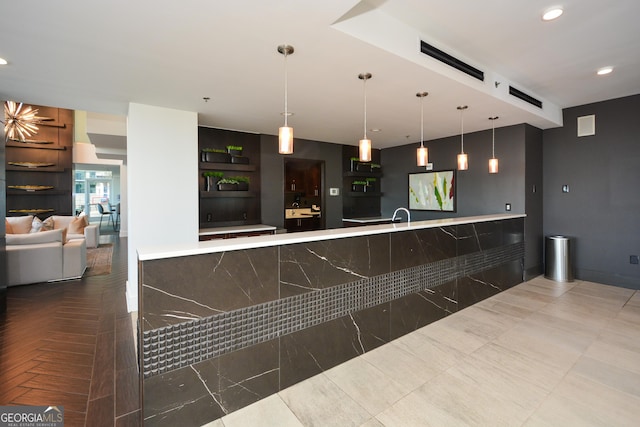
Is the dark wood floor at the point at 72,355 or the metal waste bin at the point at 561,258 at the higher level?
the metal waste bin at the point at 561,258

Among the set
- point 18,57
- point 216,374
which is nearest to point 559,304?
point 216,374

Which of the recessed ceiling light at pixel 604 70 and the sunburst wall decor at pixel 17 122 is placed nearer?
the recessed ceiling light at pixel 604 70

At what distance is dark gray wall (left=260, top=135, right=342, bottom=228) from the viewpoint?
212 inches

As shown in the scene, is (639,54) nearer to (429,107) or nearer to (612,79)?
(612,79)

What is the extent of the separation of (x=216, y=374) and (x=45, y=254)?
4.38 m

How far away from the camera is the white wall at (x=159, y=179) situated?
3.50m

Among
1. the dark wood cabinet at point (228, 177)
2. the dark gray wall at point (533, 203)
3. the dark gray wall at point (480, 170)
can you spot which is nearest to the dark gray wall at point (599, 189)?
the dark gray wall at point (533, 203)

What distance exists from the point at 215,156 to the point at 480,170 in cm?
453

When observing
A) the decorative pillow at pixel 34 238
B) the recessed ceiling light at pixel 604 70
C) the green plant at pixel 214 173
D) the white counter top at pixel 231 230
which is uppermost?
the recessed ceiling light at pixel 604 70

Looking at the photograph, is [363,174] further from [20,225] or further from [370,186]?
[20,225]

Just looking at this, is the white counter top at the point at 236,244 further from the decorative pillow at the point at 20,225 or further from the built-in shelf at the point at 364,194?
the decorative pillow at the point at 20,225

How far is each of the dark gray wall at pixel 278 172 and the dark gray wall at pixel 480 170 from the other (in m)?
1.66

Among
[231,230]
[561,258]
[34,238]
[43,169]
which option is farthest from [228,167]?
[43,169]

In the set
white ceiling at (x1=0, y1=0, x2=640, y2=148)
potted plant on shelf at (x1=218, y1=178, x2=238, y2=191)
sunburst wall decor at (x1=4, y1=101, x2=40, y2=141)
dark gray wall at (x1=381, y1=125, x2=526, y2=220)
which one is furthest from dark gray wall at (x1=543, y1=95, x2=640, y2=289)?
sunburst wall decor at (x1=4, y1=101, x2=40, y2=141)
